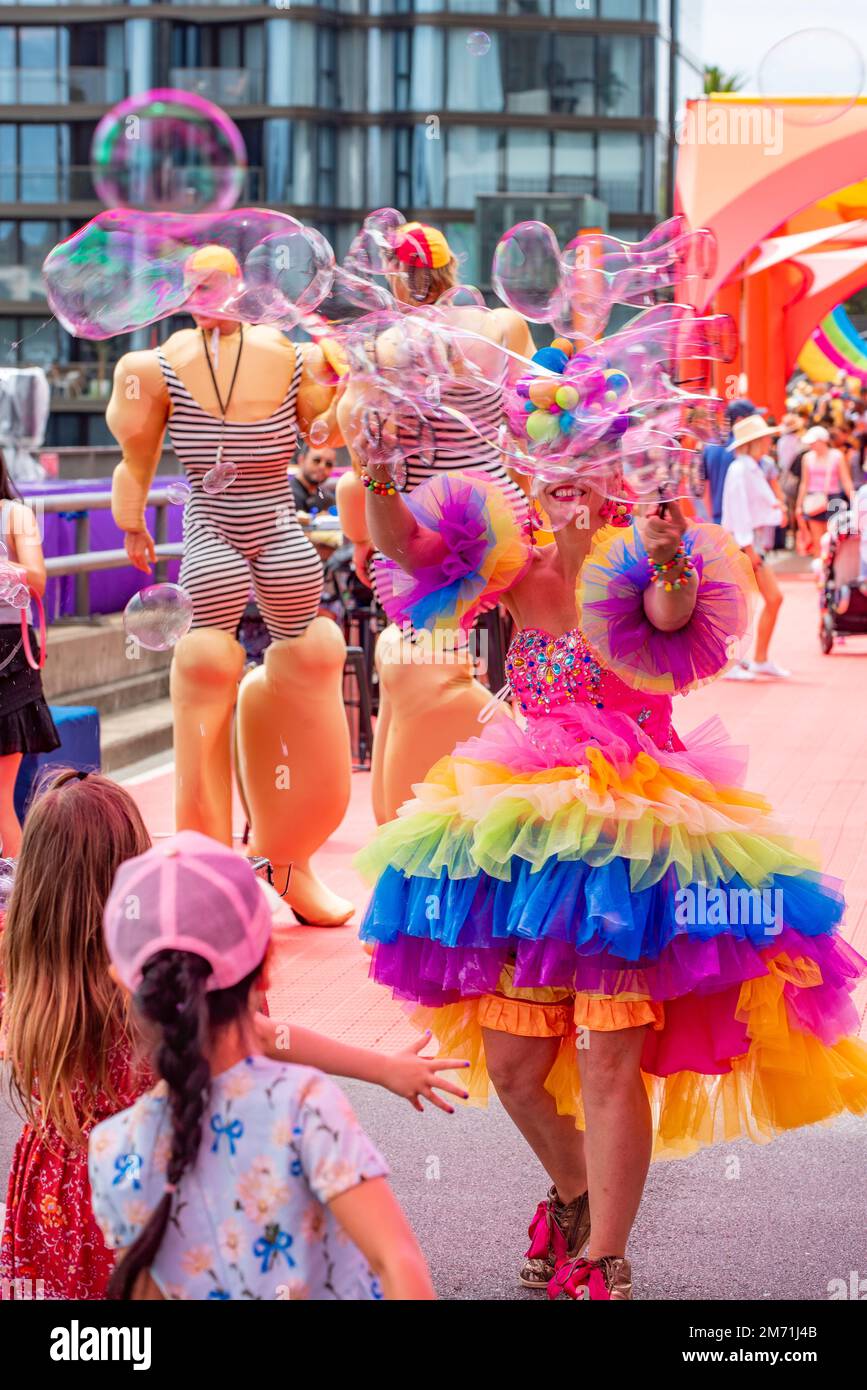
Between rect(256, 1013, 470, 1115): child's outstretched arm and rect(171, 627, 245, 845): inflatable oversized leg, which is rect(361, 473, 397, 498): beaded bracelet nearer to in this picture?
rect(256, 1013, 470, 1115): child's outstretched arm

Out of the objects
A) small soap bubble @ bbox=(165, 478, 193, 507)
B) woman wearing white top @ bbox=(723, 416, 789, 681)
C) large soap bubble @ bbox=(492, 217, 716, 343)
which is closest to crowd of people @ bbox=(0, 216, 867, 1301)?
large soap bubble @ bbox=(492, 217, 716, 343)

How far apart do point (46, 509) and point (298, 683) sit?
3.83 meters

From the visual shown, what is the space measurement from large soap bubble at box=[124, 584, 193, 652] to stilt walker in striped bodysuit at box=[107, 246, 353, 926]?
30 centimetres

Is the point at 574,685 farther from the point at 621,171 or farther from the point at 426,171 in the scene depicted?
the point at 621,171

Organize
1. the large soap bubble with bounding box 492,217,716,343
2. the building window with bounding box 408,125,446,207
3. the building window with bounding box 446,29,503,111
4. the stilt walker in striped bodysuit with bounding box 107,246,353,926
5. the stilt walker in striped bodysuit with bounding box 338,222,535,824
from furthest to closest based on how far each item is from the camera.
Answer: the building window with bounding box 446,29,503,111 < the building window with bounding box 408,125,446,207 < the stilt walker in striped bodysuit with bounding box 107,246,353,926 < the stilt walker in striped bodysuit with bounding box 338,222,535,824 < the large soap bubble with bounding box 492,217,716,343

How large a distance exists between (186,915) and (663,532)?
1421mm

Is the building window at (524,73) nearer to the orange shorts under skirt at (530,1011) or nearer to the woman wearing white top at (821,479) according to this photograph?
the woman wearing white top at (821,479)

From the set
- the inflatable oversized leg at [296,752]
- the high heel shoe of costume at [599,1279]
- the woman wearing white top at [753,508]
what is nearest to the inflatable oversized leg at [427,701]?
the inflatable oversized leg at [296,752]

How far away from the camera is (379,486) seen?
3.54 metres

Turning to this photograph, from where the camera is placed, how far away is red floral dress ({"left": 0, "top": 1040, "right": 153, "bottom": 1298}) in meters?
2.87

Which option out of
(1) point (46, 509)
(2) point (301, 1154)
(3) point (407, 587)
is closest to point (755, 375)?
(1) point (46, 509)

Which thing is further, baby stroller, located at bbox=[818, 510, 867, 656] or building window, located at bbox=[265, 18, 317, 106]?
building window, located at bbox=[265, 18, 317, 106]

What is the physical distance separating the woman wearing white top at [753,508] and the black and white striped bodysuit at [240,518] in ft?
23.6

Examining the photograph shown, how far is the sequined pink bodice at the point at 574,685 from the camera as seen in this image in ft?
11.8
